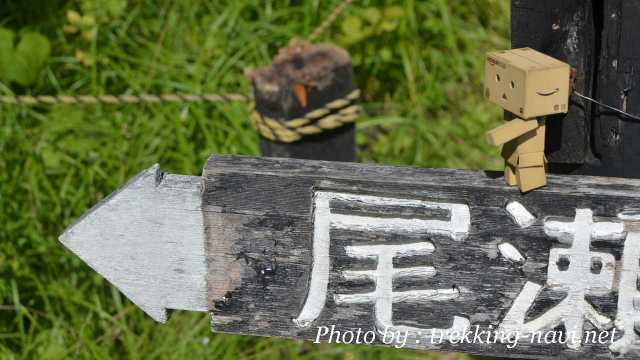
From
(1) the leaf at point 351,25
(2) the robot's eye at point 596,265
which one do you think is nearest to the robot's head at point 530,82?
(2) the robot's eye at point 596,265

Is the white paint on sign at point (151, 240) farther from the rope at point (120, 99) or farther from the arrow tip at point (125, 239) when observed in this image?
the rope at point (120, 99)

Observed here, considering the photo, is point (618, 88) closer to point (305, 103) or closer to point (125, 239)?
point (125, 239)

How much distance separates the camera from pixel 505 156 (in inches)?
49.1

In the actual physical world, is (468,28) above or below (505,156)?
below

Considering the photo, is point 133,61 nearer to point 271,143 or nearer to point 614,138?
point 271,143

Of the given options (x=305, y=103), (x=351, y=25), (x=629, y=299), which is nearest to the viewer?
(x=629, y=299)

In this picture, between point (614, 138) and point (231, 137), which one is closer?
point (614, 138)

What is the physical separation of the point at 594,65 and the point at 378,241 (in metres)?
0.39

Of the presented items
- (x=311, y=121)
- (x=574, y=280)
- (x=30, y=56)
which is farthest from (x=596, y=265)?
(x=30, y=56)

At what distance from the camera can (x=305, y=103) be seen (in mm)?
1988

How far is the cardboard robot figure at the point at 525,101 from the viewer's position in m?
1.16

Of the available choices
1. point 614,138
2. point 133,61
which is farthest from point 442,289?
point 133,61

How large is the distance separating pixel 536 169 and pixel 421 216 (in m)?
0.17

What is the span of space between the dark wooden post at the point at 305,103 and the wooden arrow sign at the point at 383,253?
2.29ft
